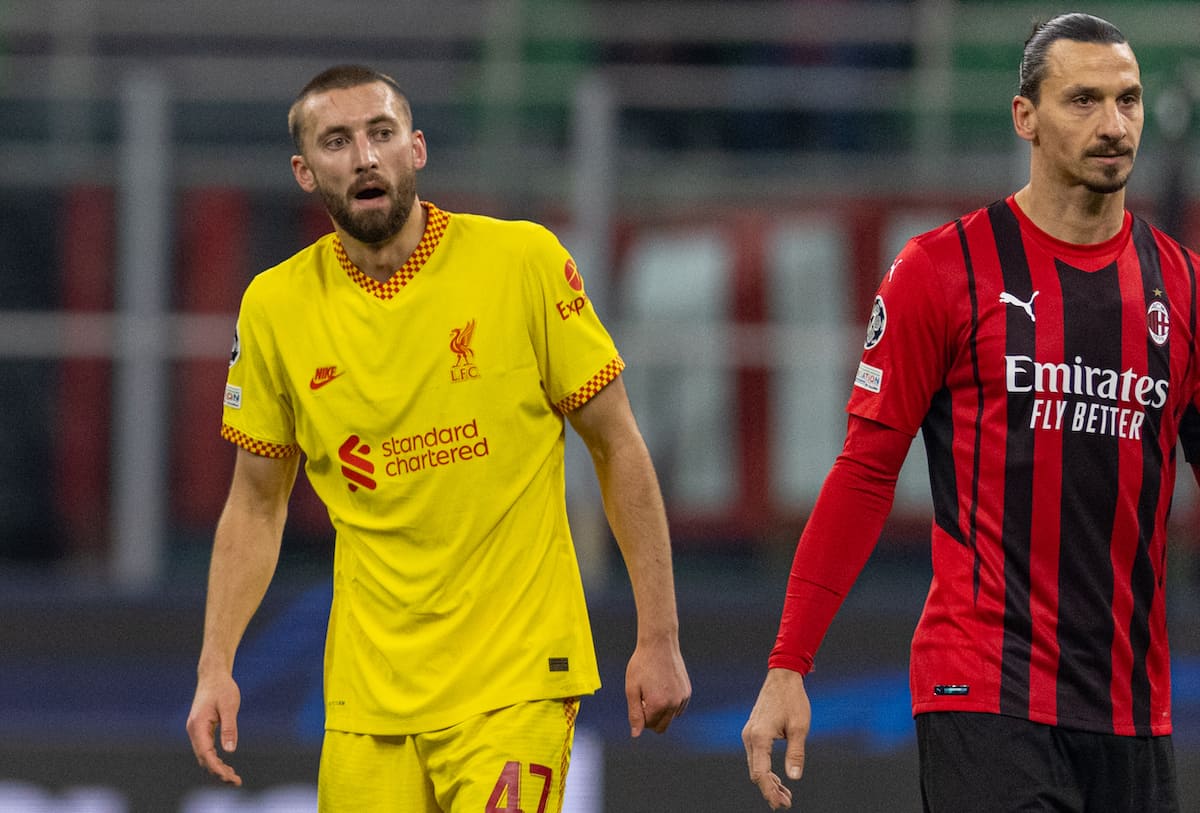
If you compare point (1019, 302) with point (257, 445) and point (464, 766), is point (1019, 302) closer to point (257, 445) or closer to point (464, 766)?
point (464, 766)

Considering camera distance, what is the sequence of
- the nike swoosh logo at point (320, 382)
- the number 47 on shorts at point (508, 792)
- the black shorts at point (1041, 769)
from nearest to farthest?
the black shorts at point (1041, 769) < the number 47 on shorts at point (508, 792) < the nike swoosh logo at point (320, 382)

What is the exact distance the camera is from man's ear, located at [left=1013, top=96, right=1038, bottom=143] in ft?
10.7

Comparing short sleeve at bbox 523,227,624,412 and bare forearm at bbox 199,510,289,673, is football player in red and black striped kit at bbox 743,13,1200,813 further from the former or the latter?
bare forearm at bbox 199,510,289,673

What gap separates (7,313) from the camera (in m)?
9.16

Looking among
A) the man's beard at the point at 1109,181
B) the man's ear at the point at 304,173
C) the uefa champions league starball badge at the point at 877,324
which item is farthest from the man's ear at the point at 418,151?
the man's beard at the point at 1109,181

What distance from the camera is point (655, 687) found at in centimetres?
347

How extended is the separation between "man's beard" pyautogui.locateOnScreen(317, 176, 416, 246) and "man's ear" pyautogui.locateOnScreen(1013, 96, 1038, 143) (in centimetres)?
113

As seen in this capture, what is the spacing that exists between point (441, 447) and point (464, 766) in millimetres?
594

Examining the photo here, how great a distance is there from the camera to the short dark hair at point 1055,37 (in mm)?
3238

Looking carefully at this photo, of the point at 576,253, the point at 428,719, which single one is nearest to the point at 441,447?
the point at 428,719

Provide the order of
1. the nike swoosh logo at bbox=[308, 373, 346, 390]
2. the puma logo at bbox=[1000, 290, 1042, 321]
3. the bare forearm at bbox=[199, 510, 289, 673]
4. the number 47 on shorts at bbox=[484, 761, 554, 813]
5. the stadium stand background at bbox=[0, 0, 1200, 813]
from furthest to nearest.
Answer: the stadium stand background at bbox=[0, 0, 1200, 813]
the bare forearm at bbox=[199, 510, 289, 673]
the nike swoosh logo at bbox=[308, 373, 346, 390]
the number 47 on shorts at bbox=[484, 761, 554, 813]
the puma logo at bbox=[1000, 290, 1042, 321]

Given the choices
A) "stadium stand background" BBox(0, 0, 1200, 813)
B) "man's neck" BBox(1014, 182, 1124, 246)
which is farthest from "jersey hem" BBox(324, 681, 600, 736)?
"stadium stand background" BBox(0, 0, 1200, 813)

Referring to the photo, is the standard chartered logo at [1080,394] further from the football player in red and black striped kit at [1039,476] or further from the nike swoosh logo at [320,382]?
the nike swoosh logo at [320,382]

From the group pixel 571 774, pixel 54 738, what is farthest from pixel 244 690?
pixel 571 774
